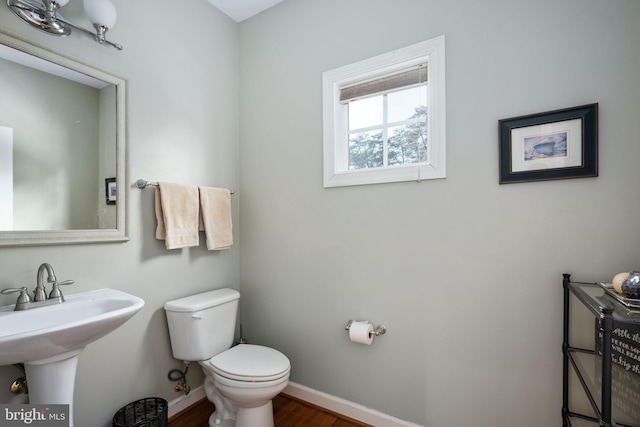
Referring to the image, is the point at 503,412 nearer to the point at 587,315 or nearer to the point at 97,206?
the point at 587,315

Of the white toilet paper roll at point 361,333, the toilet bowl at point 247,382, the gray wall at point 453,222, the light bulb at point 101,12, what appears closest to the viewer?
the gray wall at point 453,222

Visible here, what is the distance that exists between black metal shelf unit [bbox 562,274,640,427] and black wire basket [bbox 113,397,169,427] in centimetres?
179

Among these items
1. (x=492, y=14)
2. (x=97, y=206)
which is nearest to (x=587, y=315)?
(x=492, y=14)

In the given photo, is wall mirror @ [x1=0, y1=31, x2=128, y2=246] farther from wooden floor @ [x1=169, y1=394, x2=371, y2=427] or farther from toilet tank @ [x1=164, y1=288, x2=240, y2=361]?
wooden floor @ [x1=169, y1=394, x2=371, y2=427]

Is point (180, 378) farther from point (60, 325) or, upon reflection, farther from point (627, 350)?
point (627, 350)

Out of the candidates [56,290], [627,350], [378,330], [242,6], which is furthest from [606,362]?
[242,6]

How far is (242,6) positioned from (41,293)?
207 centimetres

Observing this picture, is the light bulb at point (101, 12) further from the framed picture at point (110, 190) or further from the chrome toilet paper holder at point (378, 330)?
the chrome toilet paper holder at point (378, 330)

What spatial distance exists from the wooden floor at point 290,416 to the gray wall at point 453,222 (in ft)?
0.44

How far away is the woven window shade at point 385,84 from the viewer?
1686mm

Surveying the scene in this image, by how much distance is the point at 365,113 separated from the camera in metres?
1.91

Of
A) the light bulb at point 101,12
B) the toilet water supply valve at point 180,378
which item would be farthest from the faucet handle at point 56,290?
the light bulb at point 101,12

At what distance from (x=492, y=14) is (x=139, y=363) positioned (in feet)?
8.33

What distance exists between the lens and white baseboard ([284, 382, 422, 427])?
5.55ft
